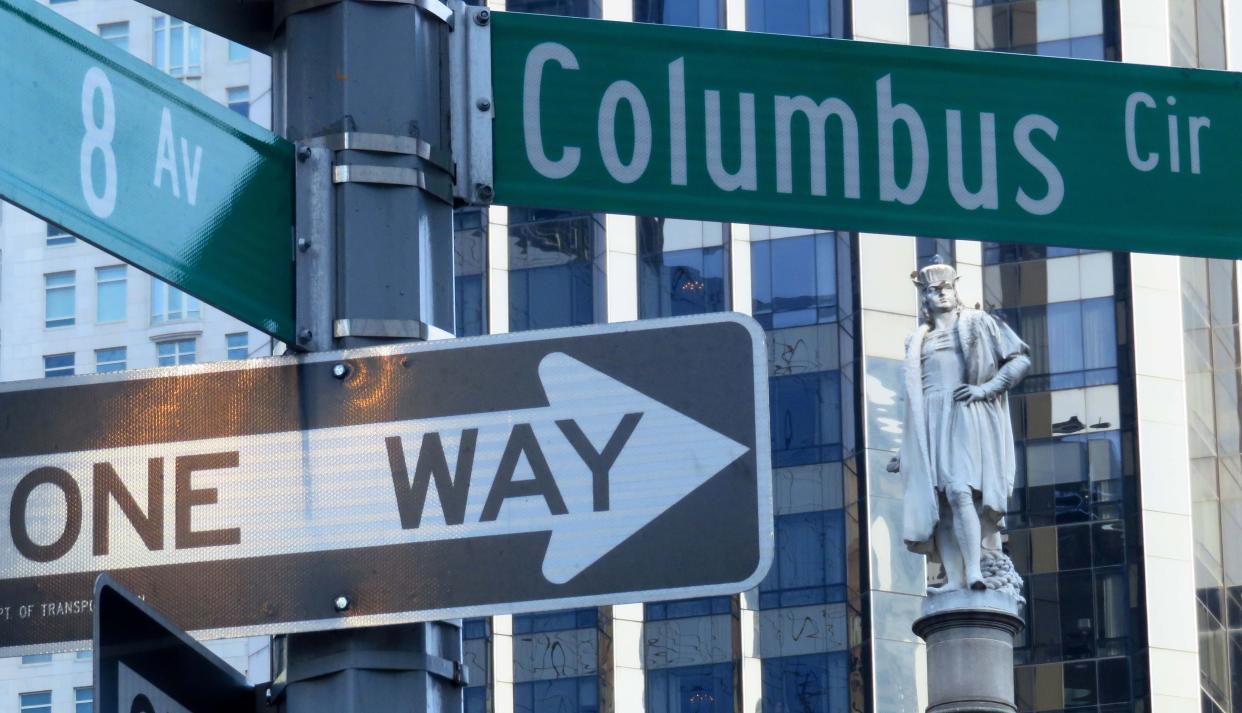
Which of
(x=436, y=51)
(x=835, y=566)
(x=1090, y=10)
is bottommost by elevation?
(x=436, y=51)

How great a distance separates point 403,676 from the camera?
3.65 m

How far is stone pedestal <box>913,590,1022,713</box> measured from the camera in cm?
2250

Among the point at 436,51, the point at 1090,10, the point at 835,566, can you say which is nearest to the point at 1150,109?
the point at 436,51

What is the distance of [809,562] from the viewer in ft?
148

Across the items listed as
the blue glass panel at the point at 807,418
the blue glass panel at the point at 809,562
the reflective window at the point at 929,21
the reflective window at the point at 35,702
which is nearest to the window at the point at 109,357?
the reflective window at the point at 35,702

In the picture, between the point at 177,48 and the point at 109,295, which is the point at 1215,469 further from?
the point at 177,48

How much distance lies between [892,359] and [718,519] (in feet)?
142

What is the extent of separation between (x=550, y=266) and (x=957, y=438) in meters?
24.8

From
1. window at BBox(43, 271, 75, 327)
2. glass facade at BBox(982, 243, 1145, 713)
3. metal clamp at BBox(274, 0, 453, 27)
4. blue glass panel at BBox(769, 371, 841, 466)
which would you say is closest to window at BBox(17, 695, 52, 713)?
window at BBox(43, 271, 75, 327)

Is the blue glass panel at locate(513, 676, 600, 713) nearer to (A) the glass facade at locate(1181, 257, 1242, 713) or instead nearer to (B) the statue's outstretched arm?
(A) the glass facade at locate(1181, 257, 1242, 713)

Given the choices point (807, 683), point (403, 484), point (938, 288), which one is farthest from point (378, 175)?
point (807, 683)

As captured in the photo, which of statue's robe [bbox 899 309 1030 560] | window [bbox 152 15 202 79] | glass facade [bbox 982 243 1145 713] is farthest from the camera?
window [bbox 152 15 202 79]

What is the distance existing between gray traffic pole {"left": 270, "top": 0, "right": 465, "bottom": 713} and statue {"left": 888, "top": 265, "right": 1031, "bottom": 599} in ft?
62.4

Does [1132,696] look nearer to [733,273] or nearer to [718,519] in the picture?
[733,273]
